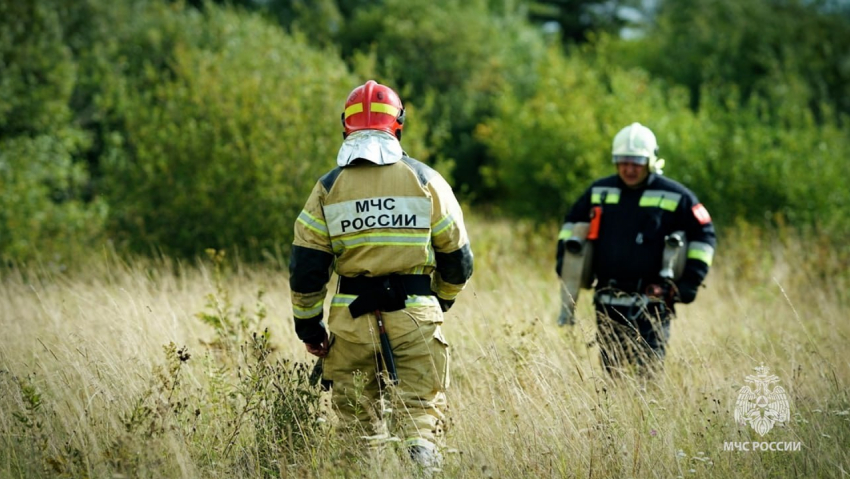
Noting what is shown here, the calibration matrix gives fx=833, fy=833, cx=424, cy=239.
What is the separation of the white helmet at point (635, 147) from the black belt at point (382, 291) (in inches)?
87.6

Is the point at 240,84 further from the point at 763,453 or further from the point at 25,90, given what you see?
the point at 763,453

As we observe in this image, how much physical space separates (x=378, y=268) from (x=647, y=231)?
2.36 m

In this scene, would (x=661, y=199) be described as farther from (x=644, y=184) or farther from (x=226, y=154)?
(x=226, y=154)

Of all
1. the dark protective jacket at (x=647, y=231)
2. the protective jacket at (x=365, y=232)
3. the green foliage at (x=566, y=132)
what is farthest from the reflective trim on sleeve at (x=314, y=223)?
the green foliage at (x=566, y=132)

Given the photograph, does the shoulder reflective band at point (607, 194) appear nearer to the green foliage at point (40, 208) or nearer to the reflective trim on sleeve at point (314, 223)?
the reflective trim on sleeve at point (314, 223)

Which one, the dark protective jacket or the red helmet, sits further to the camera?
the dark protective jacket

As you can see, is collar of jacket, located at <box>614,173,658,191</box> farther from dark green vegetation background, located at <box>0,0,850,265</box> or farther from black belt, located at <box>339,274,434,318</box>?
dark green vegetation background, located at <box>0,0,850,265</box>

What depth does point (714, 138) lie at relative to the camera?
46.5ft

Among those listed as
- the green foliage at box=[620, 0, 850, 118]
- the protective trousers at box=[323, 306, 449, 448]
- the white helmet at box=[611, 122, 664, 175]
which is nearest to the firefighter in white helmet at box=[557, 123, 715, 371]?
the white helmet at box=[611, 122, 664, 175]

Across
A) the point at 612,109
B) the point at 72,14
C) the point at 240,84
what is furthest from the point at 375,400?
the point at 72,14

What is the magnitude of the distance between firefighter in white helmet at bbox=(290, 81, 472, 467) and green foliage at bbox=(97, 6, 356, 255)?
6660 millimetres

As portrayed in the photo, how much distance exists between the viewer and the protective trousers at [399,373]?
3.93 meters

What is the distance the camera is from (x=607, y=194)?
571cm

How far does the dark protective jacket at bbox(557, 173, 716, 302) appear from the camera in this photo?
550cm
